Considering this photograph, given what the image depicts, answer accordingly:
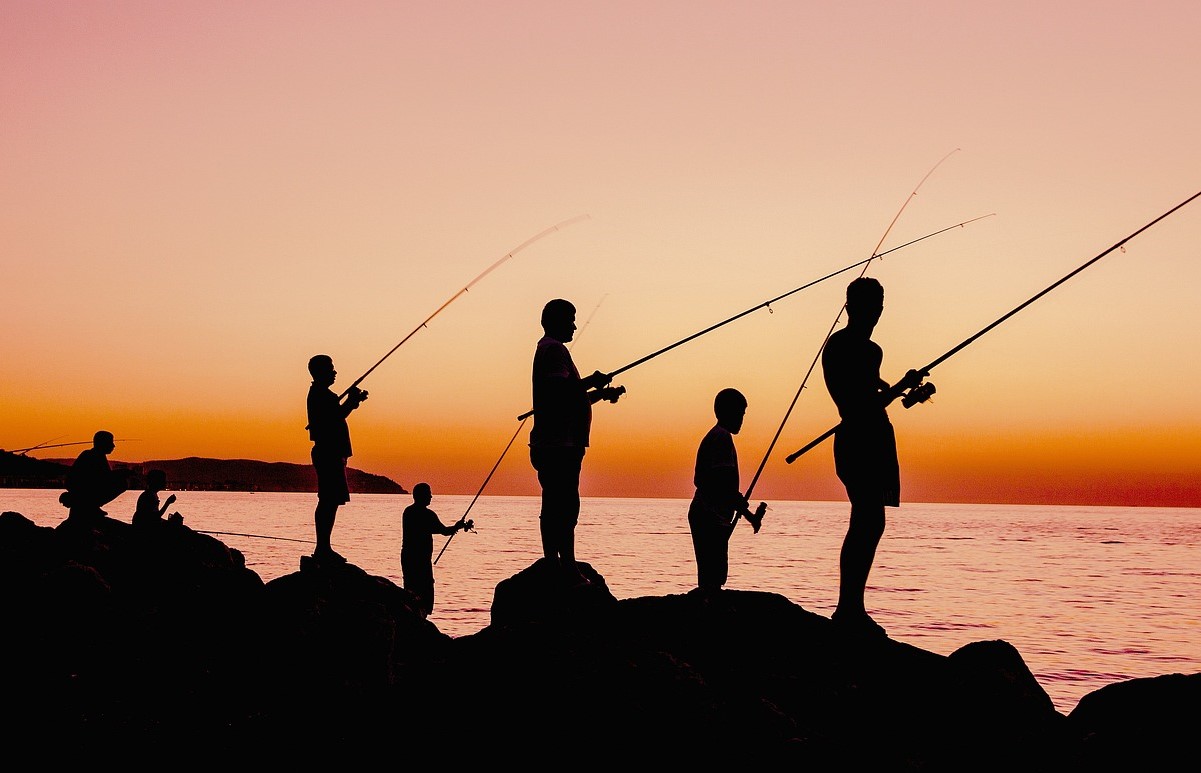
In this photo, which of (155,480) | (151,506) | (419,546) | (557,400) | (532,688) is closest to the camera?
(532,688)

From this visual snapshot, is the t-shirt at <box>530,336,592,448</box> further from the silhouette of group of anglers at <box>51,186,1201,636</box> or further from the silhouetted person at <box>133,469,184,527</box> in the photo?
the silhouetted person at <box>133,469,184,527</box>

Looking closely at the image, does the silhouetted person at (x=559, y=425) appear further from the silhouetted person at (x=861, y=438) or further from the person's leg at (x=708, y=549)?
the silhouetted person at (x=861, y=438)

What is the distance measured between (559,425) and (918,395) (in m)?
2.62

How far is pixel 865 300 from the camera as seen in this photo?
6.59 meters

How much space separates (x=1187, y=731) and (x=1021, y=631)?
21.7 m

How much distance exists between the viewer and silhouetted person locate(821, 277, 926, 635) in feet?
20.7

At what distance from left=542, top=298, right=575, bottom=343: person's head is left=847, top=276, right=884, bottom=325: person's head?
2.27m

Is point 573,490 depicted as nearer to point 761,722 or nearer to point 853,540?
point 853,540

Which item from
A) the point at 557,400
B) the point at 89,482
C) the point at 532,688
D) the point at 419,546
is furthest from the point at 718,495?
the point at 89,482

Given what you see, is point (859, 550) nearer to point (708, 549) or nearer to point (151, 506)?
point (708, 549)

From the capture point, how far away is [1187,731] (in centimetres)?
520

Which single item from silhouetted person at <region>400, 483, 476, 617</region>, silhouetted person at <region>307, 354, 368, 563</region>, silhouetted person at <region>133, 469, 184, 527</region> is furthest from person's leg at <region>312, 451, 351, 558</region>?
silhouetted person at <region>133, 469, 184, 527</region>

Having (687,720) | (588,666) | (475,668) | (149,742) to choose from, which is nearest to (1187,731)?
(687,720)

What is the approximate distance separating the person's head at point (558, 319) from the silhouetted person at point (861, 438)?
2169 millimetres
